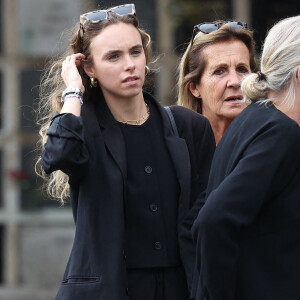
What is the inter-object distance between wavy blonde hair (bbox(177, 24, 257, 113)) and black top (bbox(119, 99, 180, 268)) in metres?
0.64

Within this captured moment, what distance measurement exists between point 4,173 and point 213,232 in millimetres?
4662

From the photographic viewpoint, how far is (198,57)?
3783mm

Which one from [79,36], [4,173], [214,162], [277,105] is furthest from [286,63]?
[4,173]

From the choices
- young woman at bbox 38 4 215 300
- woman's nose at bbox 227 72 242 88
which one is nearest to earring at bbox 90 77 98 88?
young woman at bbox 38 4 215 300

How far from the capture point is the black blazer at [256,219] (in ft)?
8.55

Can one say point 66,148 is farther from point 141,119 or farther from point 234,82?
point 234,82

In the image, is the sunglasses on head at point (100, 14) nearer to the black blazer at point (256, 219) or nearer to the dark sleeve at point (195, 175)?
the dark sleeve at point (195, 175)

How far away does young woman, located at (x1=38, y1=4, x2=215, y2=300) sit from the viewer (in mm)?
3051

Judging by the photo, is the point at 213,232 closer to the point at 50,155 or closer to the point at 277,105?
the point at 277,105

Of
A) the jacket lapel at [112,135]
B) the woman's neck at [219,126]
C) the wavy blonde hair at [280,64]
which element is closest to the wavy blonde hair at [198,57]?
the woman's neck at [219,126]

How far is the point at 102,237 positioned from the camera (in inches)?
120

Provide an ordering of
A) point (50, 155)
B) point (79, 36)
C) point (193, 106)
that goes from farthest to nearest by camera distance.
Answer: point (193, 106) → point (79, 36) → point (50, 155)

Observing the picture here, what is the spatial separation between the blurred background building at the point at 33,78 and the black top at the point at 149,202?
12.6ft

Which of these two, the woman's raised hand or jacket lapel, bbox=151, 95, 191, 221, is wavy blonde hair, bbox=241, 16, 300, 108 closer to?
jacket lapel, bbox=151, 95, 191, 221
